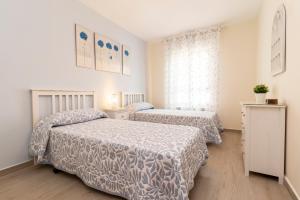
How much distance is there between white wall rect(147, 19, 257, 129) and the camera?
3.25m

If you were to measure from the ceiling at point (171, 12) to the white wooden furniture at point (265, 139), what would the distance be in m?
2.01

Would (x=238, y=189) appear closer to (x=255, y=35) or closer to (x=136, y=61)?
(x=255, y=35)

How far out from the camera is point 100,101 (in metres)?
2.92

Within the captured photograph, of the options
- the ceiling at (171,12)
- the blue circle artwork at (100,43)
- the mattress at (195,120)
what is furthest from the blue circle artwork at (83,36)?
the mattress at (195,120)

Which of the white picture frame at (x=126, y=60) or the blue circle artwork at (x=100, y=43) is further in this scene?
the white picture frame at (x=126, y=60)

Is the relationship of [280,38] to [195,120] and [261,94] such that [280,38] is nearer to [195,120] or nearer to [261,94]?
[261,94]

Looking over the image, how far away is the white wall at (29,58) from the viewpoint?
1700mm

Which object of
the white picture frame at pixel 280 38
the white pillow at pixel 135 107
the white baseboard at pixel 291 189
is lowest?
the white baseboard at pixel 291 189

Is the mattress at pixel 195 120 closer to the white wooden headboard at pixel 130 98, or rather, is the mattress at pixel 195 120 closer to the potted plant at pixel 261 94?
the white wooden headboard at pixel 130 98

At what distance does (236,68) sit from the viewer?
338 cm

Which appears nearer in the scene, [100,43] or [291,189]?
[291,189]

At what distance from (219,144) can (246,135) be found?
1.11 metres

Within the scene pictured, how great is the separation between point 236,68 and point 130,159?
10.8ft

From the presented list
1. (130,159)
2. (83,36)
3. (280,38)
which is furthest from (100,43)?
(280,38)
